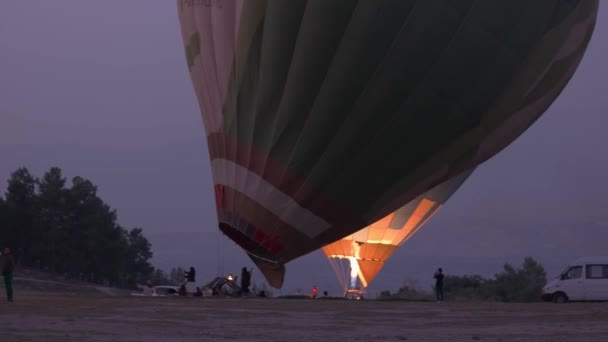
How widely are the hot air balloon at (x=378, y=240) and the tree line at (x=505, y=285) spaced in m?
9.14

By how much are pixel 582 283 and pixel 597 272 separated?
0.47 m

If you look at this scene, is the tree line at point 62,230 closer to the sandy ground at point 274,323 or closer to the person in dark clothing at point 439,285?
the person in dark clothing at point 439,285

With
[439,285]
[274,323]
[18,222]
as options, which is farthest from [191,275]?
[18,222]

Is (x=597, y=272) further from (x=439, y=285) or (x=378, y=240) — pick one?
(x=378, y=240)

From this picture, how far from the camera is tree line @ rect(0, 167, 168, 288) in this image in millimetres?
49969

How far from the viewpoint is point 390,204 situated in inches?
672

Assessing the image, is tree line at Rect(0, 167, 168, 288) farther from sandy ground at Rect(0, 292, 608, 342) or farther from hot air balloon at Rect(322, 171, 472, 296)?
sandy ground at Rect(0, 292, 608, 342)

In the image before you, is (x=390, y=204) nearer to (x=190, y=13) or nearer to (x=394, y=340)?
(x=190, y=13)

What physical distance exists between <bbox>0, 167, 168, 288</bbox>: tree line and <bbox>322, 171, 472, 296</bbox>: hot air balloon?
24.1 metres

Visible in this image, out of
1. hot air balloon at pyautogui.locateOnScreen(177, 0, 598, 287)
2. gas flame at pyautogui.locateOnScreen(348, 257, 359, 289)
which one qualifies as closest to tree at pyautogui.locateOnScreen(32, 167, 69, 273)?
gas flame at pyautogui.locateOnScreen(348, 257, 359, 289)

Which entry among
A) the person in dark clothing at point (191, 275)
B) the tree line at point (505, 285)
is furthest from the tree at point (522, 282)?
the person in dark clothing at point (191, 275)

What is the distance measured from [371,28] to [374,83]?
0.91m

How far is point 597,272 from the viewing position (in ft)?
79.5

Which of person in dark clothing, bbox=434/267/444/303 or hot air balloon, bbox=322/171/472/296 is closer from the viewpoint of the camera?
person in dark clothing, bbox=434/267/444/303
